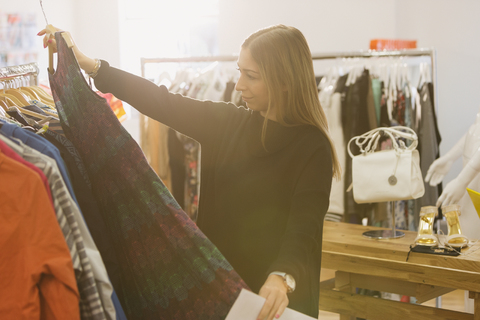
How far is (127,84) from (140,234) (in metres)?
0.43

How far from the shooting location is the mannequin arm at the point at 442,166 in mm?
2535

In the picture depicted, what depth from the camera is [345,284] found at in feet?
7.34

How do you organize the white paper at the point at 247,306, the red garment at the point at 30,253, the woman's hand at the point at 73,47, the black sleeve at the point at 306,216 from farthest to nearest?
the woman's hand at the point at 73,47 < the black sleeve at the point at 306,216 < the white paper at the point at 247,306 < the red garment at the point at 30,253

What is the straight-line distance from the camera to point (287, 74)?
1343 mm

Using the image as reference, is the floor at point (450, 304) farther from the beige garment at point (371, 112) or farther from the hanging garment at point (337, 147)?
the beige garment at point (371, 112)

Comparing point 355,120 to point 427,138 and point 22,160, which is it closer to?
point 427,138

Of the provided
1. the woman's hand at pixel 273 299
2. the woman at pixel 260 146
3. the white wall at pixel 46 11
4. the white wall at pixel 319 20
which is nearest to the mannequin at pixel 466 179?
the woman at pixel 260 146

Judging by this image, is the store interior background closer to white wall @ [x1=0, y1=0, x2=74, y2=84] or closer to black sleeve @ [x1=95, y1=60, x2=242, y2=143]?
white wall @ [x1=0, y1=0, x2=74, y2=84]

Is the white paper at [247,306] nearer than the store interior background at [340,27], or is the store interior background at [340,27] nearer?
the white paper at [247,306]

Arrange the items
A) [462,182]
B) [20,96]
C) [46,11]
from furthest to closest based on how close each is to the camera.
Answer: [46,11]
[462,182]
[20,96]

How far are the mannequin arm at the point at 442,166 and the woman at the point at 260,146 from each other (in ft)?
4.22

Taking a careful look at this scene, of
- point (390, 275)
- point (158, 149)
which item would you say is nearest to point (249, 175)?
point (390, 275)

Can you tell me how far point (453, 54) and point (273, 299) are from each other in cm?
399

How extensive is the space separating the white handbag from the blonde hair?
3.04ft
